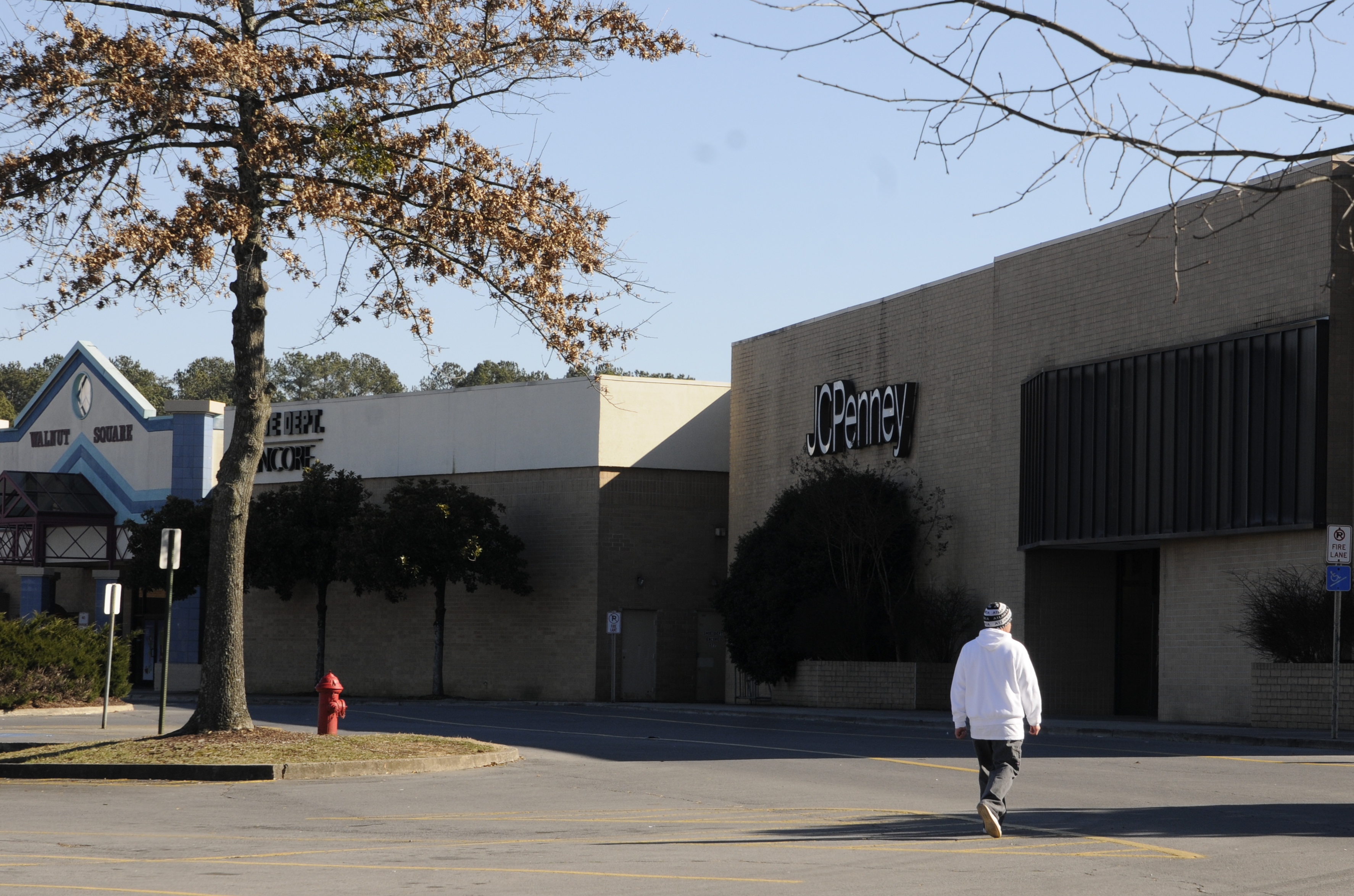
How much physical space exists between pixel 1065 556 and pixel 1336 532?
32.7 feet

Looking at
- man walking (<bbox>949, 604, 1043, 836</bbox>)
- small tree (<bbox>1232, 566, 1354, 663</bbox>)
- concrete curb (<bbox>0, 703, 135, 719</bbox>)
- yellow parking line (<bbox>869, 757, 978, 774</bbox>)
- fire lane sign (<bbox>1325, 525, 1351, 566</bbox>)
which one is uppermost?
fire lane sign (<bbox>1325, 525, 1351, 566</bbox>)

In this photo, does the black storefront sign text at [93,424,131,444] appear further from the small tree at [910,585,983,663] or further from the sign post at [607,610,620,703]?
the small tree at [910,585,983,663]

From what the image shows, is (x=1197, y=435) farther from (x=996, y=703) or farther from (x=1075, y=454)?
(x=996, y=703)

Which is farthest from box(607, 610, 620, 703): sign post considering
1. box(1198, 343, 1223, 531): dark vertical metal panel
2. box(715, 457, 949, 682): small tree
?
box(1198, 343, 1223, 531): dark vertical metal panel

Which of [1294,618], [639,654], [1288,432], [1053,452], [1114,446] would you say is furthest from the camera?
[639,654]

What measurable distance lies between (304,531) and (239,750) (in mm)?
25309

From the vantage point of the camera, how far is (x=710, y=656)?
138ft

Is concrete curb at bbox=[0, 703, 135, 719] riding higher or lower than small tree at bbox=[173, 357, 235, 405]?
lower

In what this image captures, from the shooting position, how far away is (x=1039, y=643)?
30156mm

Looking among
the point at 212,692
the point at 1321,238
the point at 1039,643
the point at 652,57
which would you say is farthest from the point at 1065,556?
the point at 212,692

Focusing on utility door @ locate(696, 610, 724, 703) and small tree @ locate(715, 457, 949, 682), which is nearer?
small tree @ locate(715, 457, 949, 682)

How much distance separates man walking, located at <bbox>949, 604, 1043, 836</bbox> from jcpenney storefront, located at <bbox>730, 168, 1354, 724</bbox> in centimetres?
1229

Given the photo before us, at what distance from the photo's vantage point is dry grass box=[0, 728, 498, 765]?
17.1m

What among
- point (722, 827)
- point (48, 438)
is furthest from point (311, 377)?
point (722, 827)
